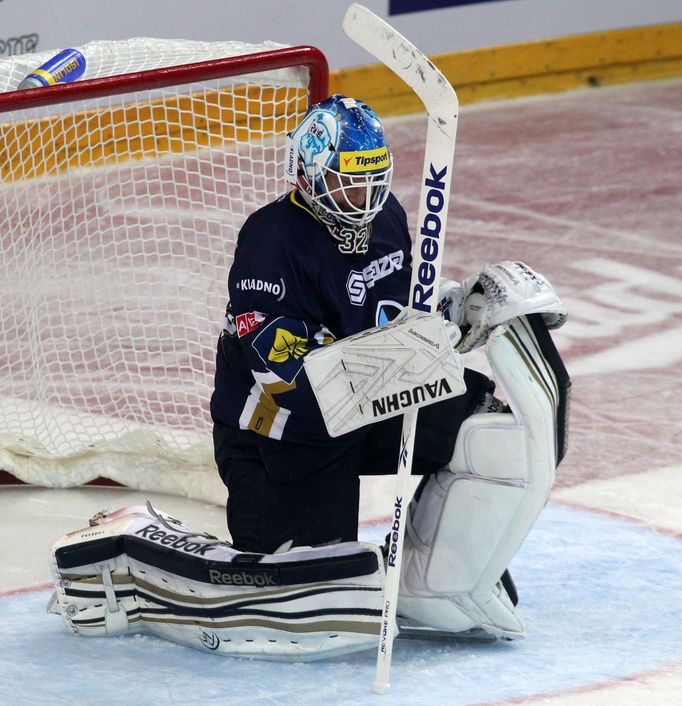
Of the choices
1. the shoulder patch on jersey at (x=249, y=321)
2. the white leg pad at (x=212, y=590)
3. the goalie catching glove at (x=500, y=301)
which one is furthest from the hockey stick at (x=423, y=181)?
the shoulder patch on jersey at (x=249, y=321)

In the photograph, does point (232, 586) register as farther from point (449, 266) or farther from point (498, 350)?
point (449, 266)

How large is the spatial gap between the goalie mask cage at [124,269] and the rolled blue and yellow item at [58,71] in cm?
9

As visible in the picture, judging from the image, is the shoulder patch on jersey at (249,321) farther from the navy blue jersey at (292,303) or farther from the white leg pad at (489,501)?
the white leg pad at (489,501)

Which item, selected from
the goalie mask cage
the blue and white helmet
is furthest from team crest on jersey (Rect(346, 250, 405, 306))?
the goalie mask cage

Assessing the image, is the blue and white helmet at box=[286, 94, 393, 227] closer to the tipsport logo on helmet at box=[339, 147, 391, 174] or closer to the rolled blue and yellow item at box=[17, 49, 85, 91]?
the tipsport logo on helmet at box=[339, 147, 391, 174]

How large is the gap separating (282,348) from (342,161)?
363 millimetres

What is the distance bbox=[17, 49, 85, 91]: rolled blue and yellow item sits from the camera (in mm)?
3473

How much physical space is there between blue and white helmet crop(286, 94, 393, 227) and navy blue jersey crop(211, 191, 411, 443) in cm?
9

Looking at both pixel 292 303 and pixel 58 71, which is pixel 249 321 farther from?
pixel 58 71

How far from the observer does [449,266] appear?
566 cm

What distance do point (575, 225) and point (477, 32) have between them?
2.15m

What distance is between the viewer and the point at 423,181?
253 cm

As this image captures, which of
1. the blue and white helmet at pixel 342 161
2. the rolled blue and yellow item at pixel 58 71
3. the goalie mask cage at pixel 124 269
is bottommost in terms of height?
the goalie mask cage at pixel 124 269

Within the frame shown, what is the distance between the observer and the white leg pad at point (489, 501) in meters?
2.73
